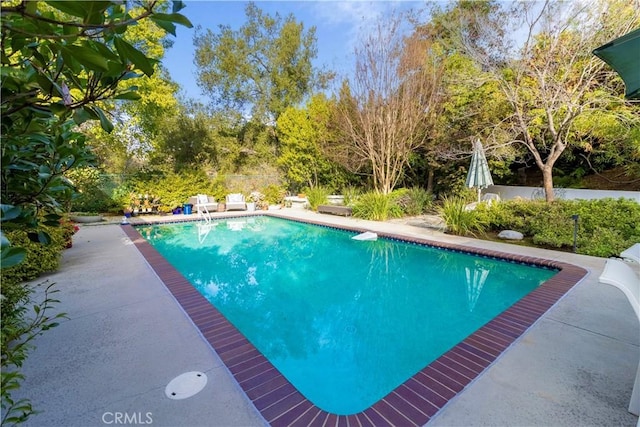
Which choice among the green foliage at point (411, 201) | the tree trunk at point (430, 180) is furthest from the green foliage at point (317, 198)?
the tree trunk at point (430, 180)

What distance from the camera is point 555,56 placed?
7809mm

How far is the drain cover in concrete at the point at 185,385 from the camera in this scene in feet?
7.89

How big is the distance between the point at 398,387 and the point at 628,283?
190 centimetres

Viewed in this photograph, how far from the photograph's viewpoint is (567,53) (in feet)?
24.9

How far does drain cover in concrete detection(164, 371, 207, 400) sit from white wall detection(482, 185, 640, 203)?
1295cm

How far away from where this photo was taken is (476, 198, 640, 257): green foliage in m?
6.29

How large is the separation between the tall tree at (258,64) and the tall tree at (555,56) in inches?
475

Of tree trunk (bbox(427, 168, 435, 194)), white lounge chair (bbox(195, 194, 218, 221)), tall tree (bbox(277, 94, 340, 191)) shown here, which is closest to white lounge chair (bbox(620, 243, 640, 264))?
tree trunk (bbox(427, 168, 435, 194))

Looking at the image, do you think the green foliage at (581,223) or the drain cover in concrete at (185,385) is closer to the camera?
the drain cover in concrete at (185,385)

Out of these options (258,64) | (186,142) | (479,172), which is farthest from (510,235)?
(258,64)

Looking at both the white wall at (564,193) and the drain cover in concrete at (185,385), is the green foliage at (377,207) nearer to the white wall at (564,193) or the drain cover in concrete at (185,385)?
the white wall at (564,193)

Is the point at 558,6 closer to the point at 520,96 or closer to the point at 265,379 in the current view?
the point at 520,96

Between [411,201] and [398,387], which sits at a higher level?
[411,201]

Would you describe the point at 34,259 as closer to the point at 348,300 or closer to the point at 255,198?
the point at 348,300
